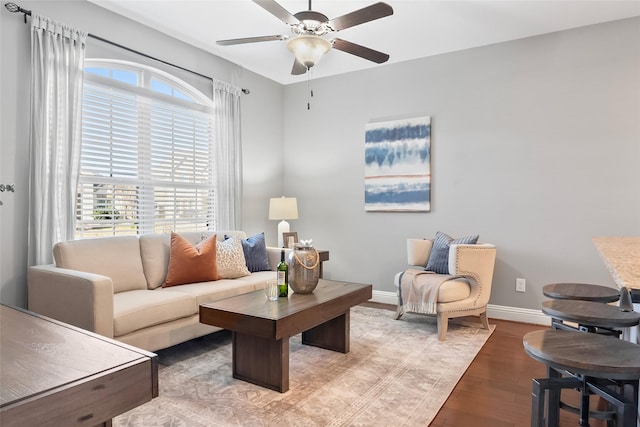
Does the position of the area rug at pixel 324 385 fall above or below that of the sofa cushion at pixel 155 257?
below

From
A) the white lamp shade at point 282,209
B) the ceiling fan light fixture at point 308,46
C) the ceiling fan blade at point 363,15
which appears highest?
the ceiling fan blade at point 363,15

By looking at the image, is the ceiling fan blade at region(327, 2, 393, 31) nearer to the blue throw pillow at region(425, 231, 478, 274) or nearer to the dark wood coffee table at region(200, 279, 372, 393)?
the dark wood coffee table at region(200, 279, 372, 393)

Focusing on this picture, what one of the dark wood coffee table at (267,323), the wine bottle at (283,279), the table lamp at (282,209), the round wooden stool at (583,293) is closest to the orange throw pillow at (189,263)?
the dark wood coffee table at (267,323)

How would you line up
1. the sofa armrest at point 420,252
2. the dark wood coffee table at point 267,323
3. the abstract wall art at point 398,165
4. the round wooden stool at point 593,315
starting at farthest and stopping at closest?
the abstract wall art at point 398,165, the sofa armrest at point 420,252, the dark wood coffee table at point 267,323, the round wooden stool at point 593,315

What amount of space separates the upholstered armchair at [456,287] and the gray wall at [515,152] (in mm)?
644

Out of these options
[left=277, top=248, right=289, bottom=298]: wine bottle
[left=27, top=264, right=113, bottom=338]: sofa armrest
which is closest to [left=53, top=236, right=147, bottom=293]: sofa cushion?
[left=27, top=264, right=113, bottom=338]: sofa armrest

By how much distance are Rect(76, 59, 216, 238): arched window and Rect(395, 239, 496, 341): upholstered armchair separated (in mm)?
2394

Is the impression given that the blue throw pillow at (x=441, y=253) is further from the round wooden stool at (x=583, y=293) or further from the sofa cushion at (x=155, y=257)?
the sofa cushion at (x=155, y=257)

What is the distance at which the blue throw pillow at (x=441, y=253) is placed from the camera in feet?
12.3

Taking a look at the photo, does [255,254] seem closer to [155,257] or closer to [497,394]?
[155,257]

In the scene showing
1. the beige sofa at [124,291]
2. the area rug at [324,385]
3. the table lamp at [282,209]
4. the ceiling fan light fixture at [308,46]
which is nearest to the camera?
the area rug at [324,385]

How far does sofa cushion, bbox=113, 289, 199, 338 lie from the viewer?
2.52m

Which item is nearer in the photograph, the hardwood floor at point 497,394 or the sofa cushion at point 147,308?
the hardwood floor at point 497,394

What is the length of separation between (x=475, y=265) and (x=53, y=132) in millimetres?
3598
